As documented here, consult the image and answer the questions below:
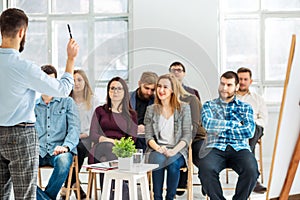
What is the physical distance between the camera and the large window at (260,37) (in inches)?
236

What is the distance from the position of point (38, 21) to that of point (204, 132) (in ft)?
9.93

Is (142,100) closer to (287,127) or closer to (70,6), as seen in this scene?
(70,6)

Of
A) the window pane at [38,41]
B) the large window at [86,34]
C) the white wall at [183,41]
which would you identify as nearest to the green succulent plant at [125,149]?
the white wall at [183,41]

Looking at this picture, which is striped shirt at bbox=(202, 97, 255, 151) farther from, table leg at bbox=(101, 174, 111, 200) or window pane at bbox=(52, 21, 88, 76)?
window pane at bbox=(52, 21, 88, 76)

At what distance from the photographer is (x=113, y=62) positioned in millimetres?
6145

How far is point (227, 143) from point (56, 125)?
4.44 ft

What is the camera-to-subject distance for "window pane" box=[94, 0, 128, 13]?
611 centimetres

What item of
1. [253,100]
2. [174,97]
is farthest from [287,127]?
[253,100]

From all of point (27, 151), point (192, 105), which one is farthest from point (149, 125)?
point (27, 151)

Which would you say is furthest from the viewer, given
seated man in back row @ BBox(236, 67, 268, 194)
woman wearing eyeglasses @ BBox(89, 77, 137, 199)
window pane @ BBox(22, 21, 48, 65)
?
window pane @ BBox(22, 21, 48, 65)

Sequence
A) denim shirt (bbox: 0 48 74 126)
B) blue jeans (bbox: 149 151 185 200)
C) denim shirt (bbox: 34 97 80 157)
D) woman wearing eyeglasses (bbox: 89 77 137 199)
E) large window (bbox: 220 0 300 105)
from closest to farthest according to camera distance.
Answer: denim shirt (bbox: 0 48 74 126), blue jeans (bbox: 149 151 185 200), denim shirt (bbox: 34 97 80 157), woman wearing eyeglasses (bbox: 89 77 137 199), large window (bbox: 220 0 300 105)

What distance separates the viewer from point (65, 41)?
251 inches

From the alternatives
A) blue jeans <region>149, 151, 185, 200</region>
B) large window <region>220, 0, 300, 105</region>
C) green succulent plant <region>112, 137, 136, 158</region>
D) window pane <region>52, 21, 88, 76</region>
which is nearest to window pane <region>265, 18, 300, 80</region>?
large window <region>220, 0, 300, 105</region>

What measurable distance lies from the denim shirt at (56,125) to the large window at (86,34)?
1805 mm
